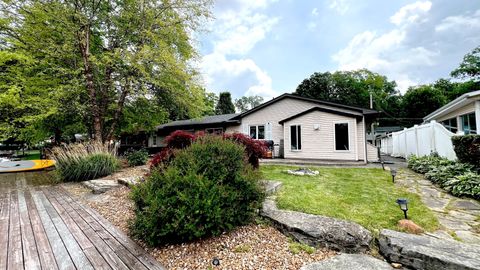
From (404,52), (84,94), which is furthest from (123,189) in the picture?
(404,52)

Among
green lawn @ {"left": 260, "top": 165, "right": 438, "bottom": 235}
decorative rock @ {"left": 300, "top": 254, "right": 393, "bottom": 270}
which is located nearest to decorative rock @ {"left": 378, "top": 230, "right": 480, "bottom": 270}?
decorative rock @ {"left": 300, "top": 254, "right": 393, "bottom": 270}

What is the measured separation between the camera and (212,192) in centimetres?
260

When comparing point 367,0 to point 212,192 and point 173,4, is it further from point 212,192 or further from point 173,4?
point 212,192

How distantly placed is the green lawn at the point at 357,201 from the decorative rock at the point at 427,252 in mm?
348

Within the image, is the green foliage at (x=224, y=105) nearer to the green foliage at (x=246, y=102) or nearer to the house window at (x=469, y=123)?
the green foliage at (x=246, y=102)

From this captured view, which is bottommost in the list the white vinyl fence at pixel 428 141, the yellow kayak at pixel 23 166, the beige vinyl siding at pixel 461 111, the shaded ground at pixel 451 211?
the shaded ground at pixel 451 211

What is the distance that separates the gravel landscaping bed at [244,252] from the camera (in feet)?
7.17

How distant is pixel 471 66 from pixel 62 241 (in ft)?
143

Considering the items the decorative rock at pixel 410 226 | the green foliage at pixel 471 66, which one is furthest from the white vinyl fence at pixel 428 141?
the green foliage at pixel 471 66

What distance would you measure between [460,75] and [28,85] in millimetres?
46214

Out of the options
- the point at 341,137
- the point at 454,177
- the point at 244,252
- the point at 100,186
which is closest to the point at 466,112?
the point at 341,137

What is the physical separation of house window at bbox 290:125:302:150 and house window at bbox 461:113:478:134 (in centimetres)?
658

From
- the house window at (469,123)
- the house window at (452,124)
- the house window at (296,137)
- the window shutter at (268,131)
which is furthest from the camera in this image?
the window shutter at (268,131)

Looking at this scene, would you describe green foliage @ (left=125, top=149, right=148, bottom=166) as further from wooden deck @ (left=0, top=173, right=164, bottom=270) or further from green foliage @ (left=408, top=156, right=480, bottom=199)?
green foliage @ (left=408, top=156, right=480, bottom=199)
